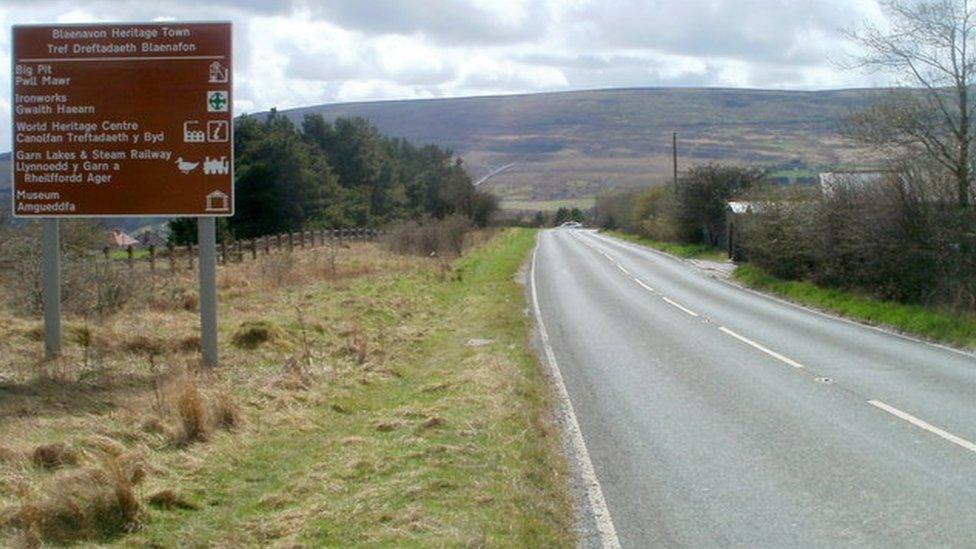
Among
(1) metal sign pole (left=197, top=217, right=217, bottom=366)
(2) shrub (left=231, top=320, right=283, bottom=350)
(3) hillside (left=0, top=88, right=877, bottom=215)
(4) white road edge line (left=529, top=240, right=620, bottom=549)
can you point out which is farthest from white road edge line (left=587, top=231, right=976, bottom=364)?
(3) hillside (left=0, top=88, right=877, bottom=215)

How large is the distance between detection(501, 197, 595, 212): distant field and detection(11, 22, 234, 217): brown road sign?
471 feet

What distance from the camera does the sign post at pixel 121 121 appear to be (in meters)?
14.8

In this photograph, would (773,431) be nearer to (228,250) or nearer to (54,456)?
(54,456)

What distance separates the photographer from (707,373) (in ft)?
51.3

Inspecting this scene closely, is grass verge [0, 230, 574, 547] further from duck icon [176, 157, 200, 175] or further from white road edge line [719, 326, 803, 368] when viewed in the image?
white road edge line [719, 326, 803, 368]

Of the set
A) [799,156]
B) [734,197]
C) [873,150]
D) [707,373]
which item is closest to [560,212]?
[799,156]

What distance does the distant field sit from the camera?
530ft

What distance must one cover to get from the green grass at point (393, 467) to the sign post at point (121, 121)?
10.8ft

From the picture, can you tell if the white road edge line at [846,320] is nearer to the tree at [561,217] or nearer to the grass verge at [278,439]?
the grass verge at [278,439]

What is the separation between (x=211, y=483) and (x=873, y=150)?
2492cm

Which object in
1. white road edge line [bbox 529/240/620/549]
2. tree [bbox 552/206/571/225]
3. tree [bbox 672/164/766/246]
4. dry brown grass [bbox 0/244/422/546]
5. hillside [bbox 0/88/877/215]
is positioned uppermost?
hillside [bbox 0/88/877/215]

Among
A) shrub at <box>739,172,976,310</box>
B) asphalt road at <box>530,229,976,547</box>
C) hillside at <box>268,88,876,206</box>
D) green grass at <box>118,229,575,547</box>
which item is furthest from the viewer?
hillside at <box>268,88,876,206</box>

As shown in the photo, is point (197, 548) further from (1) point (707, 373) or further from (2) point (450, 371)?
(1) point (707, 373)

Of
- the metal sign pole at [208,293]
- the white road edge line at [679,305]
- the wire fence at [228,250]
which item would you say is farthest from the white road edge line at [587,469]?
the wire fence at [228,250]
